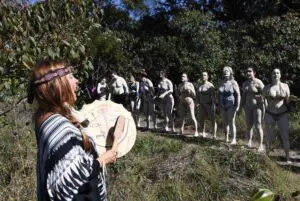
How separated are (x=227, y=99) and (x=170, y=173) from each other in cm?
592

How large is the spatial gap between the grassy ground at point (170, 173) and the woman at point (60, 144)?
10.3 feet

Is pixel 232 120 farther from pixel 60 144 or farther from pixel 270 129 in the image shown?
pixel 60 144

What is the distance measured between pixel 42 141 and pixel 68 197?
29cm

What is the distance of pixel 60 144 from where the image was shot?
8.27 feet

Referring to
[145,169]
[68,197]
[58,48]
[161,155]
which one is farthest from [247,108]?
[68,197]

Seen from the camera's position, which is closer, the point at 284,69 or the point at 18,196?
the point at 18,196

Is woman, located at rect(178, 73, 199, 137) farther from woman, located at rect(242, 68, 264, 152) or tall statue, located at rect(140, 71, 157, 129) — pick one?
woman, located at rect(242, 68, 264, 152)

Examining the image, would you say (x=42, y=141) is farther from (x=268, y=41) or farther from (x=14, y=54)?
(x=268, y=41)

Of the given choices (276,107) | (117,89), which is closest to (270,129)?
(276,107)

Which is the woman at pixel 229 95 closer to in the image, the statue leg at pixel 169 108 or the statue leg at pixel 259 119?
the statue leg at pixel 259 119

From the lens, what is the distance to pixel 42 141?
8.52 feet

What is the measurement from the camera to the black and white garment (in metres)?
2.52

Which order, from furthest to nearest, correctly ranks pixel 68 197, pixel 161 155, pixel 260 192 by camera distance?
pixel 161 155, pixel 68 197, pixel 260 192

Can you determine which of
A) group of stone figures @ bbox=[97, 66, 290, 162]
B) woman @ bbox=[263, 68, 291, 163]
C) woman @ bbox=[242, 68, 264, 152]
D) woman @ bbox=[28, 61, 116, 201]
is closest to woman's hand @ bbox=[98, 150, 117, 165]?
woman @ bbox=[28, 61, 116, 201]
